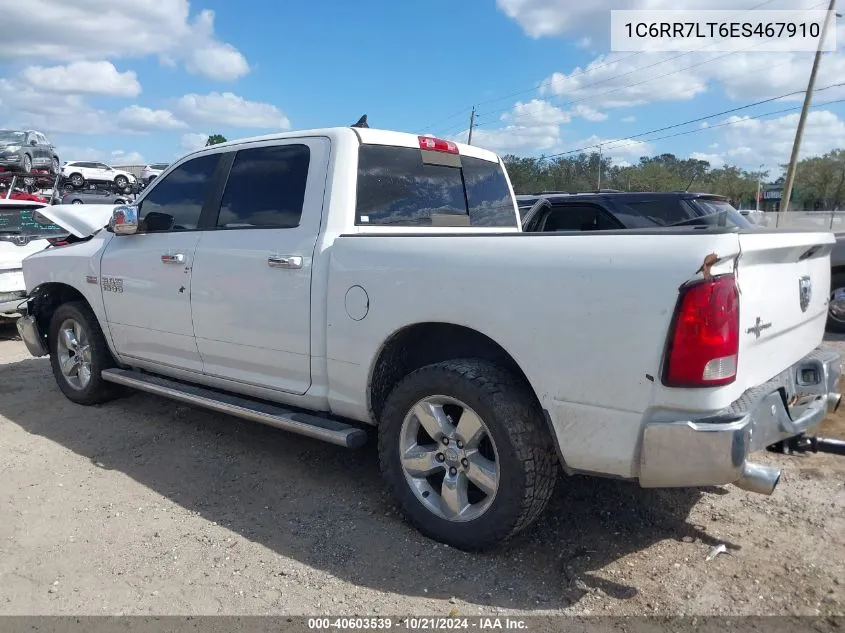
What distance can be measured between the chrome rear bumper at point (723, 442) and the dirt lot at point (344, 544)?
1.89ft

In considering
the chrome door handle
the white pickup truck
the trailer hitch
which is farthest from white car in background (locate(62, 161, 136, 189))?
the trailer hitch

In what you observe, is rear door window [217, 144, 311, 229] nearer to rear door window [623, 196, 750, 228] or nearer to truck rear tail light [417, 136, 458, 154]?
truck rear tail light [417, 136, 458, 154]

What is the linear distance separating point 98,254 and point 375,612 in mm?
3637

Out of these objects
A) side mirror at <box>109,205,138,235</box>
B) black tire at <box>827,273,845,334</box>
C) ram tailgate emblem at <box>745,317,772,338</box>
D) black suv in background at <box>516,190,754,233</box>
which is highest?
black suv in background at <box>516,190,754,233</box>

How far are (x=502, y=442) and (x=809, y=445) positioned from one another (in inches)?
55.1

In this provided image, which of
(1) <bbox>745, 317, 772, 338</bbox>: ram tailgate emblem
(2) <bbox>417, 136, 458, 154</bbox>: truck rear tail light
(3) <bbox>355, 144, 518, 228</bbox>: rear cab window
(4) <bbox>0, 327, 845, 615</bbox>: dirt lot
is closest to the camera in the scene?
(1) <bbox>745, 317, 772, 338</bbox>: ram tailgate emblem

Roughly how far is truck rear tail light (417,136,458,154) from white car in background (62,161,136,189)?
33074 mm

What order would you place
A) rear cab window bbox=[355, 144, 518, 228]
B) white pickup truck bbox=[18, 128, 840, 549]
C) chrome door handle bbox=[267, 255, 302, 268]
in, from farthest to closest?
rear cab window bbox=[355, 144, 518, 228] → chrome door handle bbox=[267, 255, 302, 268] → white pickup truck bbox=[18, 128, 840, 549]

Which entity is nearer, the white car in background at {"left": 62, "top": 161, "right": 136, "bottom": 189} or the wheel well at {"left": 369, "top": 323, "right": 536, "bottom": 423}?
the wheel well at {"left": 369, "top": 323, "right": 536, "bottom": 423}

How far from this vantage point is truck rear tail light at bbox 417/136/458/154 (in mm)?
4237

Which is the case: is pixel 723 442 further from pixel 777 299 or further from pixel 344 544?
pixel 344 544

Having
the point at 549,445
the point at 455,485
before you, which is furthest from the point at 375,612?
the point at 549,445

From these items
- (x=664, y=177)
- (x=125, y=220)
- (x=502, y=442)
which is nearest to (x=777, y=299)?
(x=502, y=442)

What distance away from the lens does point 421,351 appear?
11.9ft
